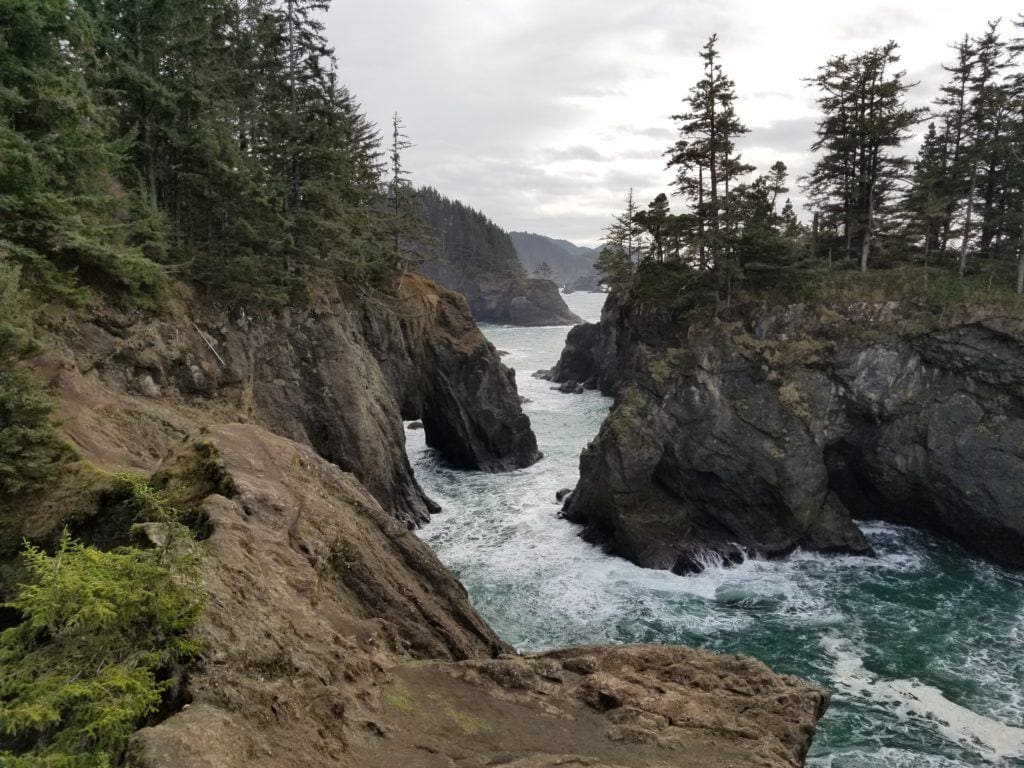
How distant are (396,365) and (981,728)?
93.0 feet

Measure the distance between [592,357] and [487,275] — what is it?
69.0m

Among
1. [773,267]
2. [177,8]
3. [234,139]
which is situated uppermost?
[177,8]

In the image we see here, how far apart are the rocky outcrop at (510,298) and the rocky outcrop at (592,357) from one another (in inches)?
2138

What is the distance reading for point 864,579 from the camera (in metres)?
24.0

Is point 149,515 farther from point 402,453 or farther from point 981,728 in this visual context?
point 402,453

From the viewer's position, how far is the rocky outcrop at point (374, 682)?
5.72 meters

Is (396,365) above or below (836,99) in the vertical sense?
below

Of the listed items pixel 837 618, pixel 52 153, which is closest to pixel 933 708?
pixel 837 618

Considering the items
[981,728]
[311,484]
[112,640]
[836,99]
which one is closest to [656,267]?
[836,99]

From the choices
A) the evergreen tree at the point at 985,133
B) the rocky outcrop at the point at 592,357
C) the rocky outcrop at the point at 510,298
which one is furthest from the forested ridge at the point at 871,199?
the rocky outcrop at the point at 510,298

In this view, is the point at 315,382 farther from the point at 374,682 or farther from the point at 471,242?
the point at 471,242

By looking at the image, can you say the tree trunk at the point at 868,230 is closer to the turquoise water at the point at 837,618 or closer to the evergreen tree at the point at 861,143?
the evergreen tree at the point at 861,143

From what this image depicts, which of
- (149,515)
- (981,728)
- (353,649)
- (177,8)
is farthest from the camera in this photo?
(177,8)

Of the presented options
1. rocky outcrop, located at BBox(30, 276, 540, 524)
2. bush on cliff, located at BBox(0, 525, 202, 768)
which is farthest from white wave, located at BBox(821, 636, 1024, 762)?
bush on cliff, located at BBox(0, 525, 202, 768)
